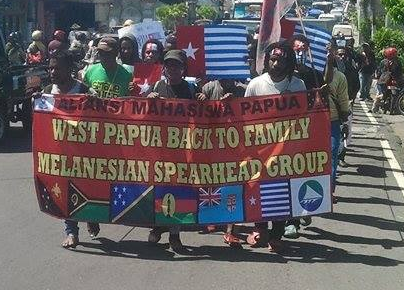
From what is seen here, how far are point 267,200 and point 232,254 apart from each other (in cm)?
56

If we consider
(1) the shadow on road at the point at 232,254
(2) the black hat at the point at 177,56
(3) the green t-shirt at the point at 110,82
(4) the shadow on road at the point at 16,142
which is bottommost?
(4) the shadow on road at the point at 16,142

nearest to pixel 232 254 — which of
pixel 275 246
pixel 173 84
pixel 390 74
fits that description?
pixel 275 246

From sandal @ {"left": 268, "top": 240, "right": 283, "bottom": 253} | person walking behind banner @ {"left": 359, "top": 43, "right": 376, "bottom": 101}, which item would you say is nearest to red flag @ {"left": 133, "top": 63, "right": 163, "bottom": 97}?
sandal @ {"left": 268, "top": 240, "right": 283, "bottom": 253}

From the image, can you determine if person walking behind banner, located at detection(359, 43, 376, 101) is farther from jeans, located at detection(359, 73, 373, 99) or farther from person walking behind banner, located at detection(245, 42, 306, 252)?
person walking behind banner, located at detection(245, 42, 306, 252)

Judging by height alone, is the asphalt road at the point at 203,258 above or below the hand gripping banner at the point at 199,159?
below

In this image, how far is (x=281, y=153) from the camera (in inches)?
284

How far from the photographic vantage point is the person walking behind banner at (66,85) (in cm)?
746

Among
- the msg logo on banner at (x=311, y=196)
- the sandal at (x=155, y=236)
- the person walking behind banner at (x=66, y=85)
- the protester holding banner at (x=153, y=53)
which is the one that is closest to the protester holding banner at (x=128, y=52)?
the protester holding banner at (x=153, y=53)

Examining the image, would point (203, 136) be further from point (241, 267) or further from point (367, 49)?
point (367, 49)

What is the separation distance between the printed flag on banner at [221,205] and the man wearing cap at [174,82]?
0.92m

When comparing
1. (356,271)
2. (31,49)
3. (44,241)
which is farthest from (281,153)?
(31,49)

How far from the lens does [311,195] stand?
23.8 ft

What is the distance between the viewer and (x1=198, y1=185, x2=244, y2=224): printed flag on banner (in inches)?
286

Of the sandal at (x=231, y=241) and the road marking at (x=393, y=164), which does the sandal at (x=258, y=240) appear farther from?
the road marking at (x=393, y=164)
